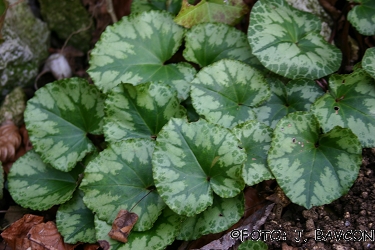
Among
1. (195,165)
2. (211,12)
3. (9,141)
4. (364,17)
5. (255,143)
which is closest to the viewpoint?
(195,165)

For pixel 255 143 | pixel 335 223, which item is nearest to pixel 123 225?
pixel 255 143

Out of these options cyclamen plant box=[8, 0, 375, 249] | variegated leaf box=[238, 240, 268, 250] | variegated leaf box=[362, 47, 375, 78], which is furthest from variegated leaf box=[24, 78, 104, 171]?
variegated leaf box=[362, 47, 375, 78]

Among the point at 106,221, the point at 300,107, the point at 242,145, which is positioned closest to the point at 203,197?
the point at 242,145

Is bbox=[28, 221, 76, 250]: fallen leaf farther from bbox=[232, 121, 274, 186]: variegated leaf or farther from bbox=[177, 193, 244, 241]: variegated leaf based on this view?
bbox=[232, 121, 274, 186]: variegated leaf

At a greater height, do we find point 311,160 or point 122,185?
point 122,185

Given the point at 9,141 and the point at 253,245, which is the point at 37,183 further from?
the point at 253,245

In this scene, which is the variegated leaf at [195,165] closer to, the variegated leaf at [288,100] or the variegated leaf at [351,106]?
the variegated leaf at [288,100]
